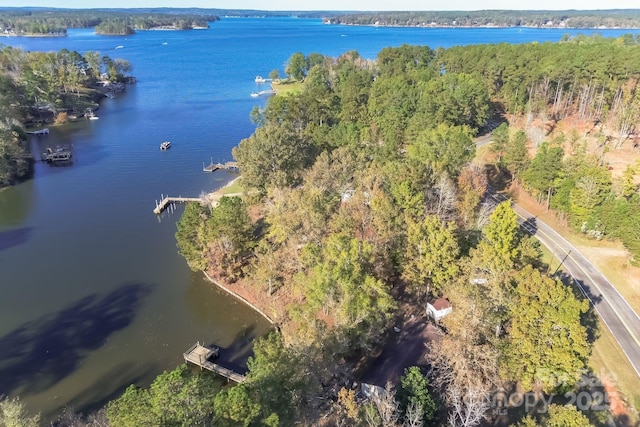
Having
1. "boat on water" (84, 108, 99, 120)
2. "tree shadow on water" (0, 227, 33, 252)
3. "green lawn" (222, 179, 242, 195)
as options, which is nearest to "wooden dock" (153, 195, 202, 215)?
"green lawn" (222, 179, 242, 195)

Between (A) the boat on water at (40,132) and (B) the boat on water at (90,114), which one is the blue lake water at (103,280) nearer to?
(A) the boat on water at (40,132)

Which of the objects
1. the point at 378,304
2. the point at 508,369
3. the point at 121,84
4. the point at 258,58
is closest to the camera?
the point at 508,369

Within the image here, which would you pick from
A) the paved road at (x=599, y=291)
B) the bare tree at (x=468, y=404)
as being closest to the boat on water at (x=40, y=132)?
the paved road at (x=599, y=291)

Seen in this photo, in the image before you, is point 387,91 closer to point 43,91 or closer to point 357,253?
point 357,253

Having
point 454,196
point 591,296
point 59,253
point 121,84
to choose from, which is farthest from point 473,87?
point 121,84

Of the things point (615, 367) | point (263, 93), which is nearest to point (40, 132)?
point (263, 93)

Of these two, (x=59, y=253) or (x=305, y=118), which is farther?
(x=305, y=118)

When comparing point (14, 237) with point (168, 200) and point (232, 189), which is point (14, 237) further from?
point (232, 189)

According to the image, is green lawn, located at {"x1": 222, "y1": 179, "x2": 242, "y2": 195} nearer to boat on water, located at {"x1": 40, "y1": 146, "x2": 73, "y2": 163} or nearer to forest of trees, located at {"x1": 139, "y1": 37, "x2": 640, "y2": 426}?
forest of trees, located at {"x1": 139, "y1": 37, "x2": 640, "y2": 426}
